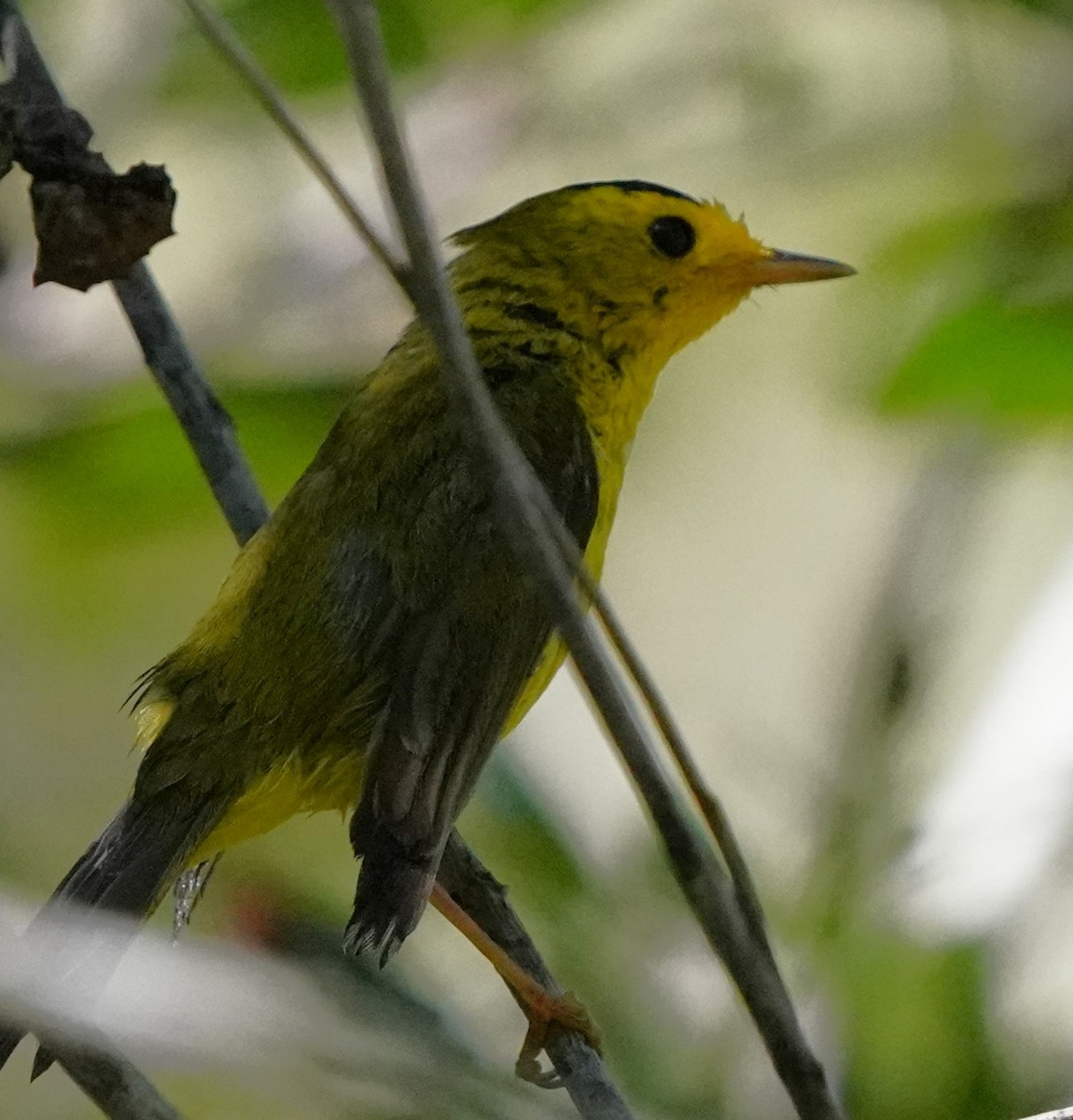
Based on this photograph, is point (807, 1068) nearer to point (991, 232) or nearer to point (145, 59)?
point (991, 232)

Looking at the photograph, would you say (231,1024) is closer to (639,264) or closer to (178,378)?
(178,378)

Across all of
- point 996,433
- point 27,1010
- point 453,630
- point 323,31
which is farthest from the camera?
point 323,31

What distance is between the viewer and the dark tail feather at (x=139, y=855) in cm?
237

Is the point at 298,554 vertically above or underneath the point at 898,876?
above

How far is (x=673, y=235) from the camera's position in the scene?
3418mm

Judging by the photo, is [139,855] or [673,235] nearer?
[139,855]

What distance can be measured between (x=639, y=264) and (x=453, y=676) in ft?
3.72

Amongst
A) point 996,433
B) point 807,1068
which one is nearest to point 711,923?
point 807,1068

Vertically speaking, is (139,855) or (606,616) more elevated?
Result: (139,855)

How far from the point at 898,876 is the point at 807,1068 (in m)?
1.17

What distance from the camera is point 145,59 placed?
9.96 ft

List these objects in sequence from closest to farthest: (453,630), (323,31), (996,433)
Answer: (996,433)
(453,630)
(323,31)

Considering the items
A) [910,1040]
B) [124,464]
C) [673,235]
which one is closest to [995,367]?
[910,1040]

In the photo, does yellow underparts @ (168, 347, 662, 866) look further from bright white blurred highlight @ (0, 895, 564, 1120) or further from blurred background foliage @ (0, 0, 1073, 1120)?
bright white blurred highlight @ (0, 895, 564, 1120)
